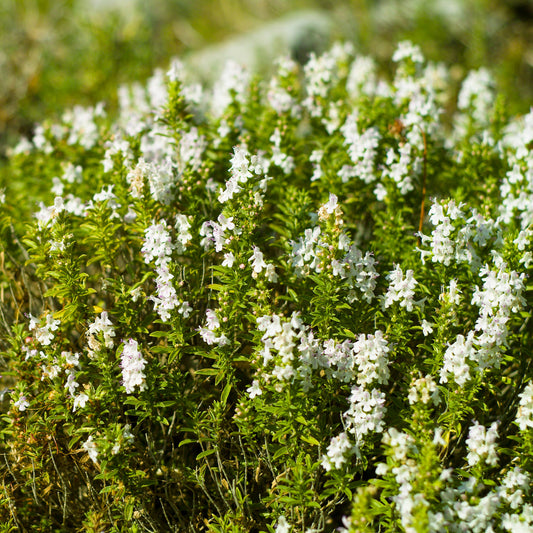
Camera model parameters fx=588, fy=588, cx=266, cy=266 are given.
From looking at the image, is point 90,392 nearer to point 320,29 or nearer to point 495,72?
point 495,72

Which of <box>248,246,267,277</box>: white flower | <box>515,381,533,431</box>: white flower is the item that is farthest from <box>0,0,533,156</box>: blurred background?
<box>248,246,267,277</box>: white flower

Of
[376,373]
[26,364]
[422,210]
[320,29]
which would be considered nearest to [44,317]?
[26,364]

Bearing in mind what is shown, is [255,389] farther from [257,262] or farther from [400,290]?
[400,290]

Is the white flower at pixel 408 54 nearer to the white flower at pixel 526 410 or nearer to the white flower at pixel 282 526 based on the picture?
the white flower at pixel 526 410

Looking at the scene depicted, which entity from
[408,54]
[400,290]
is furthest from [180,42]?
[400,290]

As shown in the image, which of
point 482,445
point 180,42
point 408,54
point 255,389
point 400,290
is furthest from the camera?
point 180,42

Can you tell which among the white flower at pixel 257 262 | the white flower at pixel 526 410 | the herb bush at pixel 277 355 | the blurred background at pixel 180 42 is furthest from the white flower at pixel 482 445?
the blurred background at pixel 180 42
